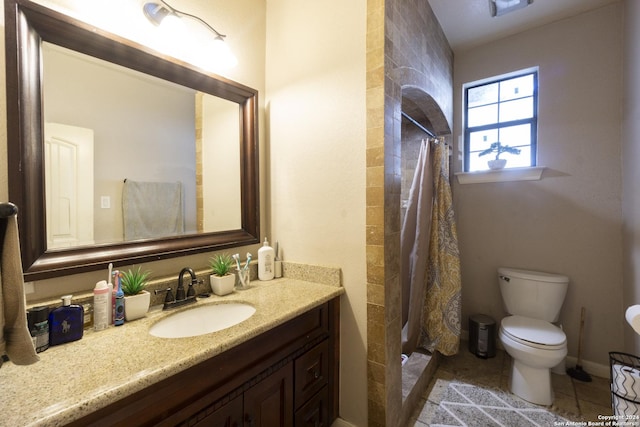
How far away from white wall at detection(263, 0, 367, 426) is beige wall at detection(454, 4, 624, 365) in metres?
1.75

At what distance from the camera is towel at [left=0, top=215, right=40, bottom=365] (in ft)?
1.88

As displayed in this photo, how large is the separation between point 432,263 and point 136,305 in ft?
6.63

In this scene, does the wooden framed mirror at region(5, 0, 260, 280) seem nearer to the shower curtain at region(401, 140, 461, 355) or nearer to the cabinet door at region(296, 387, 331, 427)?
the cabinet door at region(296, 387, 331, 427)

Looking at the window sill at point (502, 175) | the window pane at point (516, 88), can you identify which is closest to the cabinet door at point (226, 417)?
the window sill at point (502, 175)

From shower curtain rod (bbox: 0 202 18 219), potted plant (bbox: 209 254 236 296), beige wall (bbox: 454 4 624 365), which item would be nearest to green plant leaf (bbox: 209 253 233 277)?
potted plant (bbox: 209 254 236 296)

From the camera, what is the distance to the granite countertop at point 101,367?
1.85 feet

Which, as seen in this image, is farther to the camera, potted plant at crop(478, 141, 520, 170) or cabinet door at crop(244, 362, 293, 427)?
potted plant at crop(478, 141, 520, 170)

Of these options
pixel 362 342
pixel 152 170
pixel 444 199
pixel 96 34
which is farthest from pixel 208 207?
pixel 444 199

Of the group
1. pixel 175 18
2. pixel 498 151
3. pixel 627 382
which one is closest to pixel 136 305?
pixel 175 18

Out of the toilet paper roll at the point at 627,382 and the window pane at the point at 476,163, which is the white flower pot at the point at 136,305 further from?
the window pane at the point at 476,163

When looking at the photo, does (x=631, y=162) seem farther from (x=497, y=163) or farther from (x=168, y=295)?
(x=168, y=295)

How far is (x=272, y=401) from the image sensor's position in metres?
1.05

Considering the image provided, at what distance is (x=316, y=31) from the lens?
152cm

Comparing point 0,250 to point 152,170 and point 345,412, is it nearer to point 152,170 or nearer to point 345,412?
point 152,170
